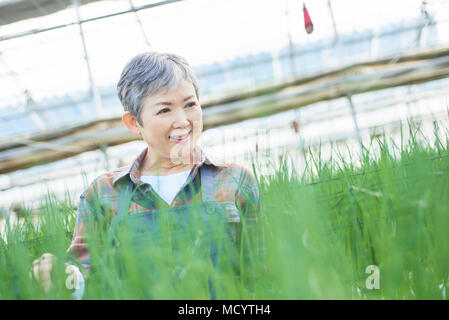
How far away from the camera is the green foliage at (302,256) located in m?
0.47

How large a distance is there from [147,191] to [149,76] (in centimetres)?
27

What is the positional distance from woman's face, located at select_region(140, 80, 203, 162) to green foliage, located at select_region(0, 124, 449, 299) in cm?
33

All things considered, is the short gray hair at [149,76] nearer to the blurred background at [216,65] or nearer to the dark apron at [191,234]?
the blurred background at [216,65]

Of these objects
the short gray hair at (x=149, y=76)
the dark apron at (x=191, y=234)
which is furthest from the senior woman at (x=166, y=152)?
the dark apron at (x=191, y=234)

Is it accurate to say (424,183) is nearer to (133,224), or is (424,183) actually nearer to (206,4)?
(133,224)

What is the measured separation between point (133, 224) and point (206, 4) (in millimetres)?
6432

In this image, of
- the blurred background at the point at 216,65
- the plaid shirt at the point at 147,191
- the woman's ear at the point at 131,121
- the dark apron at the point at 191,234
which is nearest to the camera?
the dark apron at the point at 191,234

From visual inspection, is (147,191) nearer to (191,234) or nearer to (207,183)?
(207,183)

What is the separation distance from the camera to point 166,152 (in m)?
1.05

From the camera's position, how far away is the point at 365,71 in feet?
10.9

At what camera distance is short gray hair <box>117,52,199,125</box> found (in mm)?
1008

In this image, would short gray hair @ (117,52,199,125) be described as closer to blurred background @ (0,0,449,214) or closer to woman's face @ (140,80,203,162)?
woman's face @ (140,80,203,162)

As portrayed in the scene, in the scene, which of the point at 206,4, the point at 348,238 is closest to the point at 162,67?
the point at 348,238

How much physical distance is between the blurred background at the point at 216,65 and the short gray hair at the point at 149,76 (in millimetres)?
185
